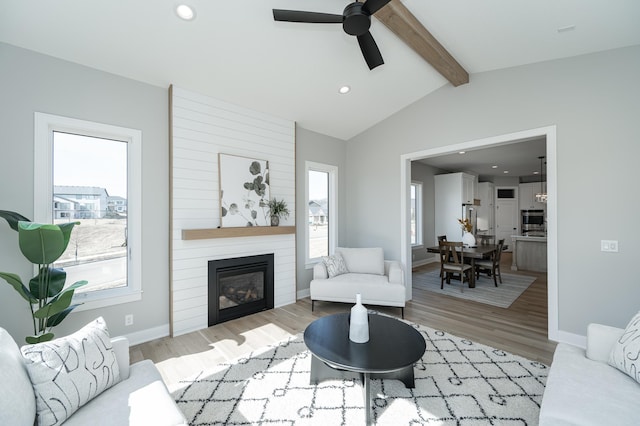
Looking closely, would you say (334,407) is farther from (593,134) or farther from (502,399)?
(593,134)

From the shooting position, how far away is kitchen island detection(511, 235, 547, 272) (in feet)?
21.0

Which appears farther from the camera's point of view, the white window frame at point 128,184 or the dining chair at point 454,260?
the dining chair at point 454,260

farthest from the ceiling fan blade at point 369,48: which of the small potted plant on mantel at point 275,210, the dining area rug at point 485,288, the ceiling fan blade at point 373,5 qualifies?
the dining area rug at point 485,288

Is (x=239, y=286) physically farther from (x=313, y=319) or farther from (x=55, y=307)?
(x=55, y=307)

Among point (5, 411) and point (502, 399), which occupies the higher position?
point (5, 411)

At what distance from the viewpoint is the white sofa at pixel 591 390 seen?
1323 mm

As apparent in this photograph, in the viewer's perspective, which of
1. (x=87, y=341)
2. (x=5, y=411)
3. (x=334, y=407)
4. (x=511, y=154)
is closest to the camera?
(x=5, y=411)

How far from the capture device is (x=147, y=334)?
3.11 metres

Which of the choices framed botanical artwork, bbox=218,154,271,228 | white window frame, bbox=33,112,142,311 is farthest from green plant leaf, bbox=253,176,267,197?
white window frame, bbox=33,112,142,311

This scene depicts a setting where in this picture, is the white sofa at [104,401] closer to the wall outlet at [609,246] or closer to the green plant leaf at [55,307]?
the green plant leaf at [55,307]

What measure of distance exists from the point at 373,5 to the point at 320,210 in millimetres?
3556

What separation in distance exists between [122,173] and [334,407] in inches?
127

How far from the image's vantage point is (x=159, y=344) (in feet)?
9.96

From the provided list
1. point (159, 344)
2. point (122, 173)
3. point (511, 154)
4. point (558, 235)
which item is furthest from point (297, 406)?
point (511, 154)
